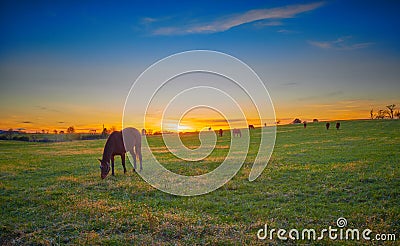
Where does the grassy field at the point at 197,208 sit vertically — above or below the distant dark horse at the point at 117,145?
below

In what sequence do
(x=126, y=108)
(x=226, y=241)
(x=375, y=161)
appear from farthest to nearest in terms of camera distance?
(x=375, y=161), (x=126, y=108), (x=226, y=241)

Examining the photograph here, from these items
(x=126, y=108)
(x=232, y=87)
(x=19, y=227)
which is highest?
(x=232, y=87)

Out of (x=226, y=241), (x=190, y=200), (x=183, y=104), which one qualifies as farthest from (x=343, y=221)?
(x=183, y=104)

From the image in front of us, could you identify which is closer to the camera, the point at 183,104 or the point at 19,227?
the point at 19,227

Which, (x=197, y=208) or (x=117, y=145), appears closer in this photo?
(x=197, y=208)

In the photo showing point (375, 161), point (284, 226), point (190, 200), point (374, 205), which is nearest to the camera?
point (284, 226)

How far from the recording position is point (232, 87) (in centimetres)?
1491

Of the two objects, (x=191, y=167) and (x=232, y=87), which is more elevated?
(x=232, y=87)

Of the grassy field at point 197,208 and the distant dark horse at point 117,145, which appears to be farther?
the distant dark horse at point 117,145

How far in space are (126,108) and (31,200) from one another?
6.05 m

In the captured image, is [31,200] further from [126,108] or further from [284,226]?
[284,226]

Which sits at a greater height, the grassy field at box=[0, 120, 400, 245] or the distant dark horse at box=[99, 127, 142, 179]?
the distant dark horse at box=[99, 127, 142, 179]

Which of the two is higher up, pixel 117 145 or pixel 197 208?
pixel 117 145

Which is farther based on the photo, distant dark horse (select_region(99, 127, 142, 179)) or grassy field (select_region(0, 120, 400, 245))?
distant dark horse (select_region(99, 127, 142, 179))
